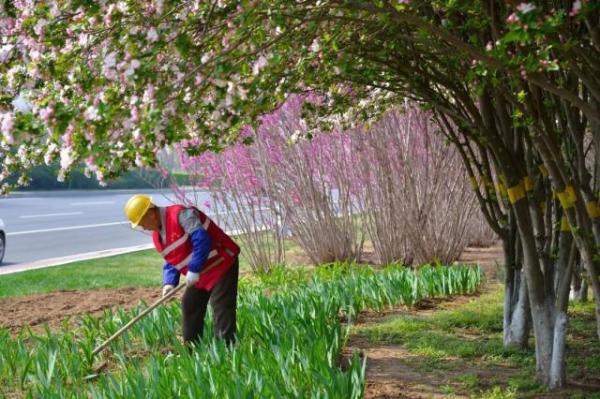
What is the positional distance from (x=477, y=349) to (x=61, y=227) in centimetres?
1469

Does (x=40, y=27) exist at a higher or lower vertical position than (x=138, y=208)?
higher

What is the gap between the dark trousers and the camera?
533cm

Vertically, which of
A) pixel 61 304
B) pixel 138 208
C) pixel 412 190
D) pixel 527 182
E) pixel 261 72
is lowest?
pixel 61 304

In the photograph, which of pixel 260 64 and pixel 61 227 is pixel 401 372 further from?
pixel 61 227

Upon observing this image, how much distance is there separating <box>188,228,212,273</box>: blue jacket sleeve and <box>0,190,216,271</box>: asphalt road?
3.97 meters

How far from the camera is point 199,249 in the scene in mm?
→ 5070

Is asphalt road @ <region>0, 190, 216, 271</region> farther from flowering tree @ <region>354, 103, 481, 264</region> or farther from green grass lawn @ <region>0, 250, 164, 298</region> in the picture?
flowering tree @ <region>354, 103, 481, 264</region>

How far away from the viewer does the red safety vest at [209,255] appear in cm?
523

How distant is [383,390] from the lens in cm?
462

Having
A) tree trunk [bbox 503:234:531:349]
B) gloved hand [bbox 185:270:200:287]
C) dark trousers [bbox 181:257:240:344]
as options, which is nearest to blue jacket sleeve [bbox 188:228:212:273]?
gloved hand [bbox 185:270:200:287]

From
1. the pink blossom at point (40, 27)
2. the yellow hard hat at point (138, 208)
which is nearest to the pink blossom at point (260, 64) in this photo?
the pink blossom at point (40, 27)

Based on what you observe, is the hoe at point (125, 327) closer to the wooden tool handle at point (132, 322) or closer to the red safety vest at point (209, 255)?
the wooden tool handle at point (132, 322)

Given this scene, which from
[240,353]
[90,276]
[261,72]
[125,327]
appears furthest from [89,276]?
[261,72]

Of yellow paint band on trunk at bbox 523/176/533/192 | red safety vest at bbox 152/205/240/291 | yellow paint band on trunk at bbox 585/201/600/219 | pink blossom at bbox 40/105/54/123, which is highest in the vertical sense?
pink blossom at bbox 40/105/54/123
